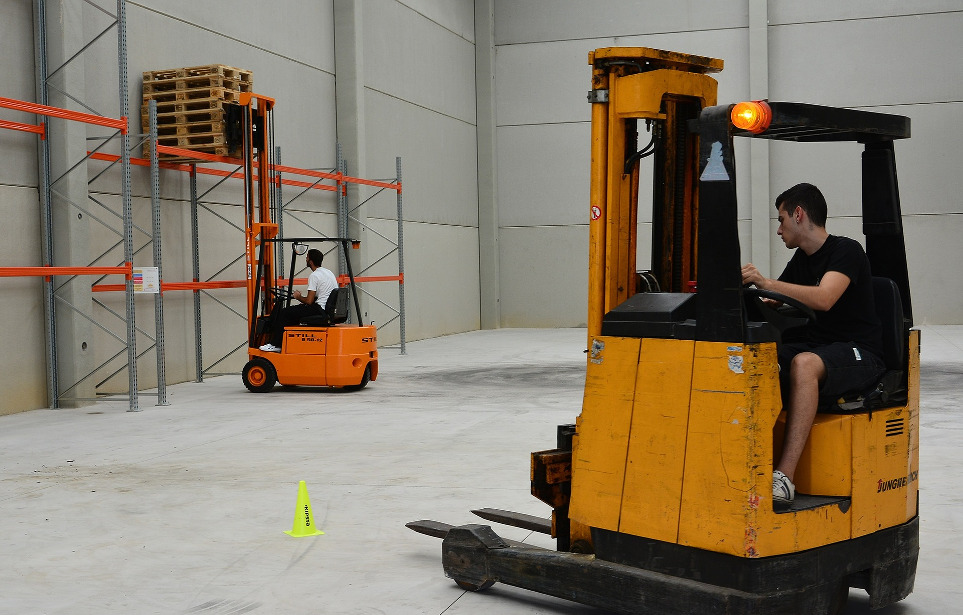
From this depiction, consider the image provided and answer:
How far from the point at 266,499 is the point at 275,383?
7.19 m

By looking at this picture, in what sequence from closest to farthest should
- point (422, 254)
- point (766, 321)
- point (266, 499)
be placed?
point (766, 321) → point (266, 499) → point (422, 254)

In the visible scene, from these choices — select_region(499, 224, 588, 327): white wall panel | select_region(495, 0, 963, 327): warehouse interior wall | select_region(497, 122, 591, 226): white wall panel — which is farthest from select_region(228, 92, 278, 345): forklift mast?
select_region(497, 122, 591, 226): white wall panel

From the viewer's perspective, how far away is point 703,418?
12.8 ft

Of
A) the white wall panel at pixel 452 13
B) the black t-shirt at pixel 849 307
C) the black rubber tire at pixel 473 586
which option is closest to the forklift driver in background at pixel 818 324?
the black t-shirt at pixel 849 307

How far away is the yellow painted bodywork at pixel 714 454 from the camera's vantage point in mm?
3828

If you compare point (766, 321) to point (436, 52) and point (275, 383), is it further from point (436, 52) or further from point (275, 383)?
point (436, 52)

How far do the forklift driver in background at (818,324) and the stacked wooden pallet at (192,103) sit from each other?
10122 millimetres

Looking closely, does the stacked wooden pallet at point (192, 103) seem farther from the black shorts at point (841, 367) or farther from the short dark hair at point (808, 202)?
the black shorts at point (841, 367)

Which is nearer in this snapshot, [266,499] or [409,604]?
[409,604]

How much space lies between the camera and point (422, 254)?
22234 mm

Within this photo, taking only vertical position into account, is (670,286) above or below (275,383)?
above

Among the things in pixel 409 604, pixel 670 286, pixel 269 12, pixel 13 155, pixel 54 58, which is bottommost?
pixel 409 604

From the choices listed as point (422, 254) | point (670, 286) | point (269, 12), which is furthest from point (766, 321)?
point (422, 254)

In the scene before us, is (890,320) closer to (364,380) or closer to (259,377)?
(364,380)
